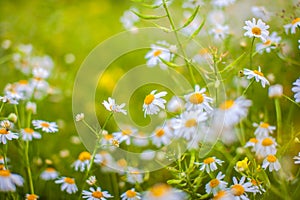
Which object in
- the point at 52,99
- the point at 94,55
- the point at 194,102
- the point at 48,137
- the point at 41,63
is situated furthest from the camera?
the point at 94,55

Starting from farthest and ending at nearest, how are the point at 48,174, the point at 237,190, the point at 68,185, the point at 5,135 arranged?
the point at 48,174
the point at 68,185
the point at 5,135
the point at 237,190

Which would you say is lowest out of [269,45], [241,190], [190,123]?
[241,190]

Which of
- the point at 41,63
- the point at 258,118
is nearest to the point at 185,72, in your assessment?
the point at 258,118

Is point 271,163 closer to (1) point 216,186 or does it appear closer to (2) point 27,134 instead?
(1) point 216,186

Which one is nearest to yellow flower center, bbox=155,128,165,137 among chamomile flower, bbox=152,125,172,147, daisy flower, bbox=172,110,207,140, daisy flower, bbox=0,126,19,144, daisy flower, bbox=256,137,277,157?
chamomile flower, bbox=152,125,172,147

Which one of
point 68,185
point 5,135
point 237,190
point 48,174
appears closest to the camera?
point 237,190

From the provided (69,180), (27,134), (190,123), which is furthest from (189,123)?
(27,134)

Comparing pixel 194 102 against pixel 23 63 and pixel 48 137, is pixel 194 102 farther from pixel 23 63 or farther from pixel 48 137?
pixel 23 63
